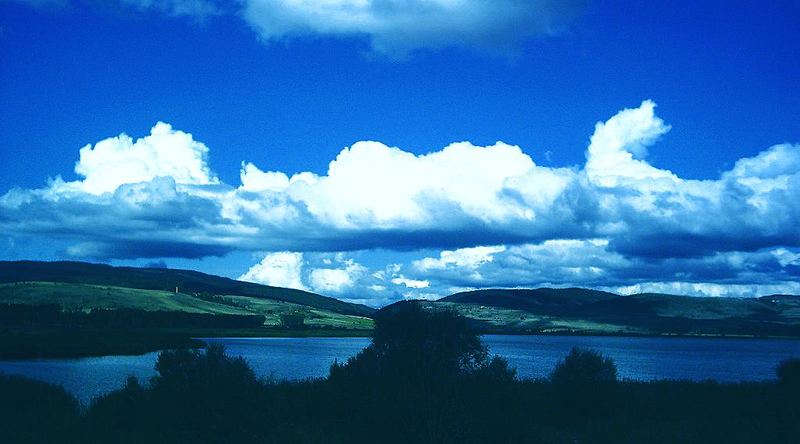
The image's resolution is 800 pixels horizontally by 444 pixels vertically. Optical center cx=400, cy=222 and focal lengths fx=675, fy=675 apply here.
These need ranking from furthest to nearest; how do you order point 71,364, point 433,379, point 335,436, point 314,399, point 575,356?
1. point 71,364
2. point 575,356
3. point 314,399
4. point 335,436
5. point 433,379

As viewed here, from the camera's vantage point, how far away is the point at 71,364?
374ft

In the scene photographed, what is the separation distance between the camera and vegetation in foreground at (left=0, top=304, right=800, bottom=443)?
121 feet

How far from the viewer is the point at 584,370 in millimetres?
56406

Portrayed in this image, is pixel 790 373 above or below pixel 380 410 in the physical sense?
below

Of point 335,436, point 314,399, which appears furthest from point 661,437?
point 314,399

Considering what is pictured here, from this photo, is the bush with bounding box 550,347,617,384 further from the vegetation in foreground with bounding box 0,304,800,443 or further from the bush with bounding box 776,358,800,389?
the bush with bounding box 776,358,800,389

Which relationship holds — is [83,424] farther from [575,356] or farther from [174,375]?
[575,356]

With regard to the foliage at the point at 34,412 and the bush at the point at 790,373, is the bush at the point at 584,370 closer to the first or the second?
the bush at the point at 790,373

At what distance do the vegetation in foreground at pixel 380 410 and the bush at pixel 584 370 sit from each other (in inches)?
193

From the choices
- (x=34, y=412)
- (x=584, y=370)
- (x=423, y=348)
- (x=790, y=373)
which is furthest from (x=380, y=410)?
(x=790, y=373)

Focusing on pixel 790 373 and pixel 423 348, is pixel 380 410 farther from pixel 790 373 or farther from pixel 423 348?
pixel 790 373

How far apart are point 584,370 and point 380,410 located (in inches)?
988

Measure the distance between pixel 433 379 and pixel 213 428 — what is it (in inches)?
500

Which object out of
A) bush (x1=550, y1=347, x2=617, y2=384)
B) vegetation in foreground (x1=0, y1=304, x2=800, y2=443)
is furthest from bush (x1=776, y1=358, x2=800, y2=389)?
bush (x1=550, y1=347, x2=617, y2=384)
